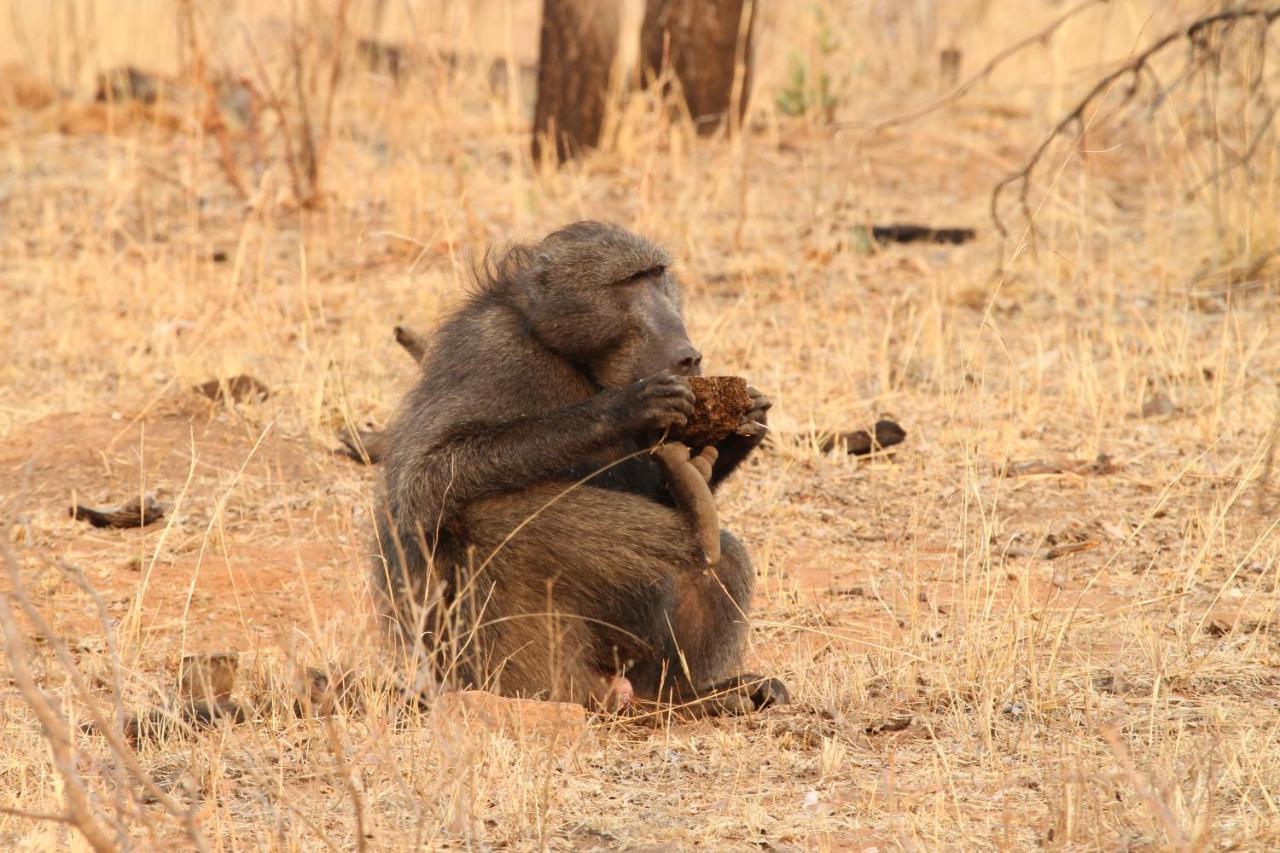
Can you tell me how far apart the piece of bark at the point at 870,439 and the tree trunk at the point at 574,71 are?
13.1 ft

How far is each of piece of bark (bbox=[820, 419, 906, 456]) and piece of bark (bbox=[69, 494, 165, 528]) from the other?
2.59 meters

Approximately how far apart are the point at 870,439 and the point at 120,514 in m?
2.84

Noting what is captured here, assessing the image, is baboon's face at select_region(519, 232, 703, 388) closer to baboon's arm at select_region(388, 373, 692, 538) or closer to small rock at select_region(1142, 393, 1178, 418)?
baboon's arm at select_region(388, 373, 692, 538)

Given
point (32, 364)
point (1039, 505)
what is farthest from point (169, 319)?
point (1039, 505)

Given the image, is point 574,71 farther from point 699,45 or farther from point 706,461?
point 706,461

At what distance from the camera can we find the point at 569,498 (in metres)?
3.89

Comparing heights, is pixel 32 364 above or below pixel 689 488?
below

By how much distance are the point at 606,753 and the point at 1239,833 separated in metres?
1.41

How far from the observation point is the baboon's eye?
4137mm

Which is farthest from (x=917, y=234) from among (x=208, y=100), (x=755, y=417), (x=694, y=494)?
(x=694, y=494)

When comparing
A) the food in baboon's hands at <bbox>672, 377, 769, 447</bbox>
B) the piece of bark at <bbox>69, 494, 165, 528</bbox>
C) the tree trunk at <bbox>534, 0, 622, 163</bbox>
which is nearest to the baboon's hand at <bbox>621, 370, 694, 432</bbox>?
the food in baboon's hands at <bbox>672, 377, 769, 447</bbox>

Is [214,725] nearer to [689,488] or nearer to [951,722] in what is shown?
[689,488]

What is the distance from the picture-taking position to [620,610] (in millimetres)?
4004

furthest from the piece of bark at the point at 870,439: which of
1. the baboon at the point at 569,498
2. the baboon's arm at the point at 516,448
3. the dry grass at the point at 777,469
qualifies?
the baboon's arm at the point at 516,448
